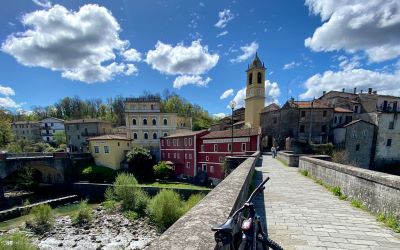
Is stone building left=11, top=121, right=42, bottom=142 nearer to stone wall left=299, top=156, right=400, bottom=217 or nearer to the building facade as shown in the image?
the building facade

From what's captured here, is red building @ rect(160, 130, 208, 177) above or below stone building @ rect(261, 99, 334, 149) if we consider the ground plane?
below

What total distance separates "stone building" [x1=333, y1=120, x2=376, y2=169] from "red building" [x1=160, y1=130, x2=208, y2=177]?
66.7 feet

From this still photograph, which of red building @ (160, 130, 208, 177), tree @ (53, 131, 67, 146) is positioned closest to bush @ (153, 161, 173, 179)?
red building @ (160, 130, 208, 177)

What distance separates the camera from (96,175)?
28.0 m

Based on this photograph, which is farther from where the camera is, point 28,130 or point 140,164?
point 28,130

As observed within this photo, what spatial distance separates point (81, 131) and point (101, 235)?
33209mm

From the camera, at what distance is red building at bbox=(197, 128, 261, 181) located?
2231cm

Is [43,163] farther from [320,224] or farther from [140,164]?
[320,224]

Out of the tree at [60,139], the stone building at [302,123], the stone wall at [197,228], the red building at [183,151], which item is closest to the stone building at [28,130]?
the tree at [60,139]

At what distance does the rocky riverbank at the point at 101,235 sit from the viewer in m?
12.5

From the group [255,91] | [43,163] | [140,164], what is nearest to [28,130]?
[43,163]

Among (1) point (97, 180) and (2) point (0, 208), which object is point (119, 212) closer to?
(1) point (97, 180)

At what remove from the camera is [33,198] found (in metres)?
24.1

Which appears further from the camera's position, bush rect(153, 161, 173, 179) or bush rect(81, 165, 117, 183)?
bush rect(153, 161, 173, 179)
